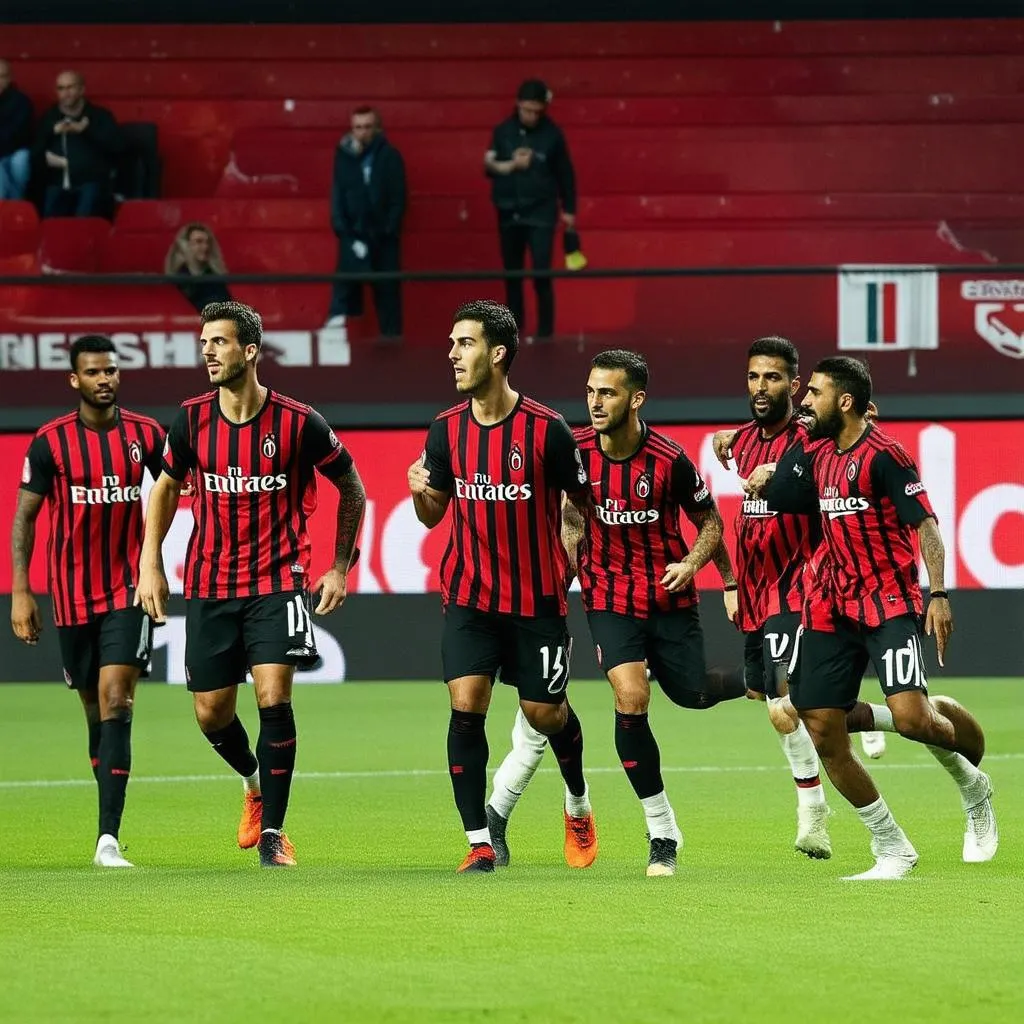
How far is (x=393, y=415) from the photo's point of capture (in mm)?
13508

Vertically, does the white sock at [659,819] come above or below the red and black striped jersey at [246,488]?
below

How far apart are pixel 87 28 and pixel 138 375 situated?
744 cm

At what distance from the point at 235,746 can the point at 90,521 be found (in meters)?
1.08

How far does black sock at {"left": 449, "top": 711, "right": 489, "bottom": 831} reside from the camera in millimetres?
→ 6859

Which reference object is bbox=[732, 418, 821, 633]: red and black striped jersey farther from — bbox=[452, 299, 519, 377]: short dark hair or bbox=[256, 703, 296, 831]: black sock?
bbox=[256, 703, 296, 831]: black sock

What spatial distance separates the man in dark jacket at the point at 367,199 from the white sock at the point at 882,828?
30.2ft

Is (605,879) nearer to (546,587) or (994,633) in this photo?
(546,587)

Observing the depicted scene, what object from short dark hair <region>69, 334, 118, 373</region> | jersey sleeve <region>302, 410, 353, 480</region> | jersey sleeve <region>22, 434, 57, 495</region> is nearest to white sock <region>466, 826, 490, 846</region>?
jersey sleeve <region>302, 410, 353, 480</region>

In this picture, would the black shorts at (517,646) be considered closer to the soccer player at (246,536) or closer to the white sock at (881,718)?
the soccer player at (246,536)

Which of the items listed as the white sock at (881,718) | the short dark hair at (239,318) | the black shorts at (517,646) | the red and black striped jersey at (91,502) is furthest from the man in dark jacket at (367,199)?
the black shorts at (517,646)

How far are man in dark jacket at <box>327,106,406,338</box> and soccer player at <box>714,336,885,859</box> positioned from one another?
7.40 metres

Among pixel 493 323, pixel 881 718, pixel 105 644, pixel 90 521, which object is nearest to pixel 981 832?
pixel 881 718

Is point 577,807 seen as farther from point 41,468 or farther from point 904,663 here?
point 41,468

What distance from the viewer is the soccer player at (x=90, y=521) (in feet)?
25.7
